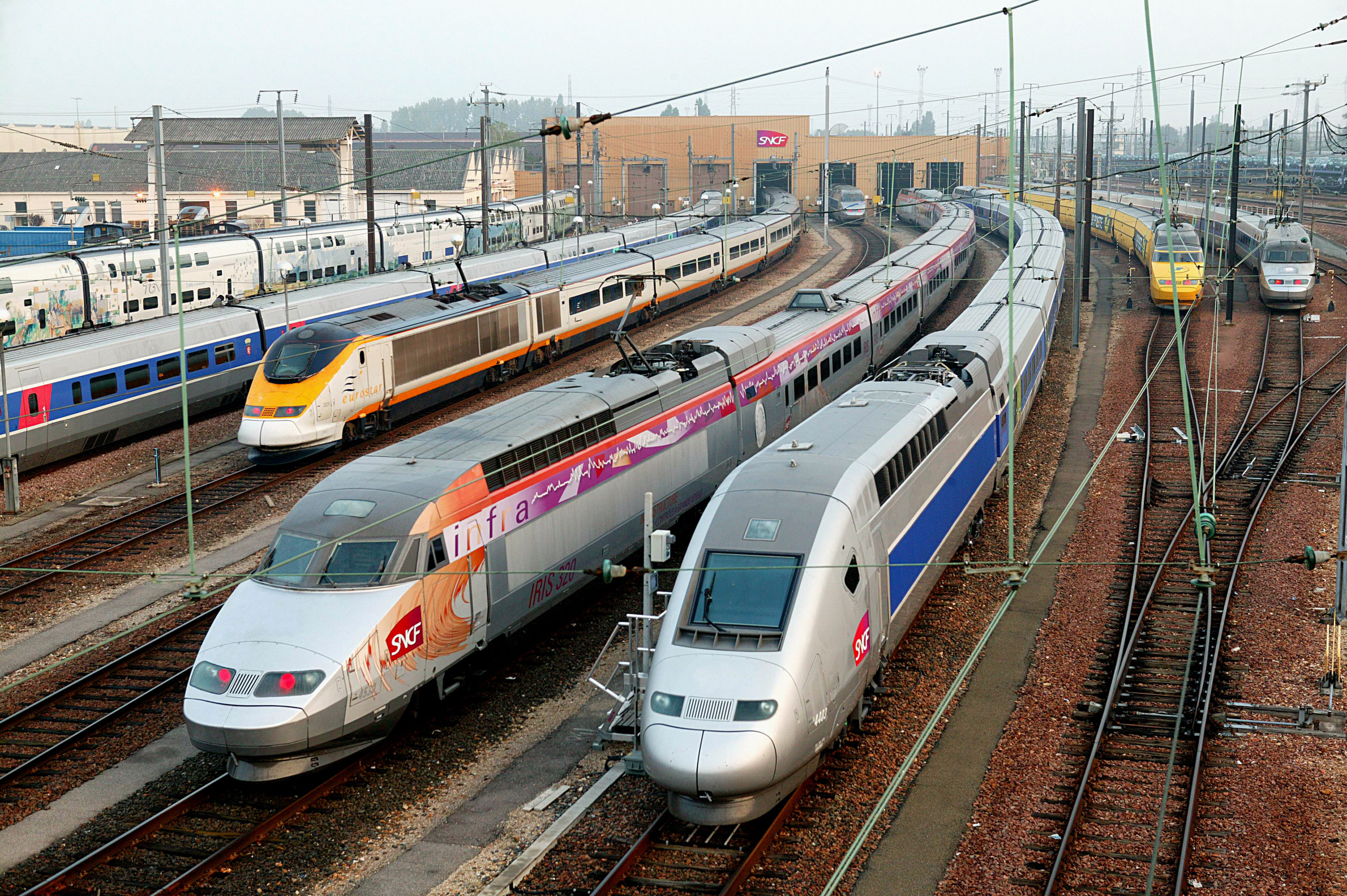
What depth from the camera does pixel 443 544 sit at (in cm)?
1554

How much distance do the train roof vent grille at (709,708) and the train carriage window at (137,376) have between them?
21282 mm

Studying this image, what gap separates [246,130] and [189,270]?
168 feet

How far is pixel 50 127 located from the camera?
139250mm

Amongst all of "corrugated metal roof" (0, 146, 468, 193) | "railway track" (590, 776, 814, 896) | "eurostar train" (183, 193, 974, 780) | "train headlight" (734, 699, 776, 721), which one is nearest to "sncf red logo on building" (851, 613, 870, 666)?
"railway track" (590, 776, 814, 896)

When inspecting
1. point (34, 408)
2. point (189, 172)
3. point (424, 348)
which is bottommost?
point (34, 408)

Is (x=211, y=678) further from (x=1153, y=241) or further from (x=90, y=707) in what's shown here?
(x=1153, y=241)

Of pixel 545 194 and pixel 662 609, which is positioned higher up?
pixel 545 194

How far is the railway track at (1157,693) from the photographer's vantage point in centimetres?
1257

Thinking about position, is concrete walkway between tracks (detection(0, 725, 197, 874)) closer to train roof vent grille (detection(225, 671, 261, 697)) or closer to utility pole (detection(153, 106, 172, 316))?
train roof vent grille (detection(225, 671, 261, 697))

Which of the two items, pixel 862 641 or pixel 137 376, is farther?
pixel 137 376

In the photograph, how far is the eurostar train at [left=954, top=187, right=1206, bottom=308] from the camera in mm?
43781

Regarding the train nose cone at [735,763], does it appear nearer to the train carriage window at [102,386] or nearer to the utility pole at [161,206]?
the train carriage window at [102,386]

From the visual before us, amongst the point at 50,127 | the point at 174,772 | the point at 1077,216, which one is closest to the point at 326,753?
the point at 174,772

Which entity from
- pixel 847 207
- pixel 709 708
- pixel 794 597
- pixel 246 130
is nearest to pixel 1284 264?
pixel 794 597
